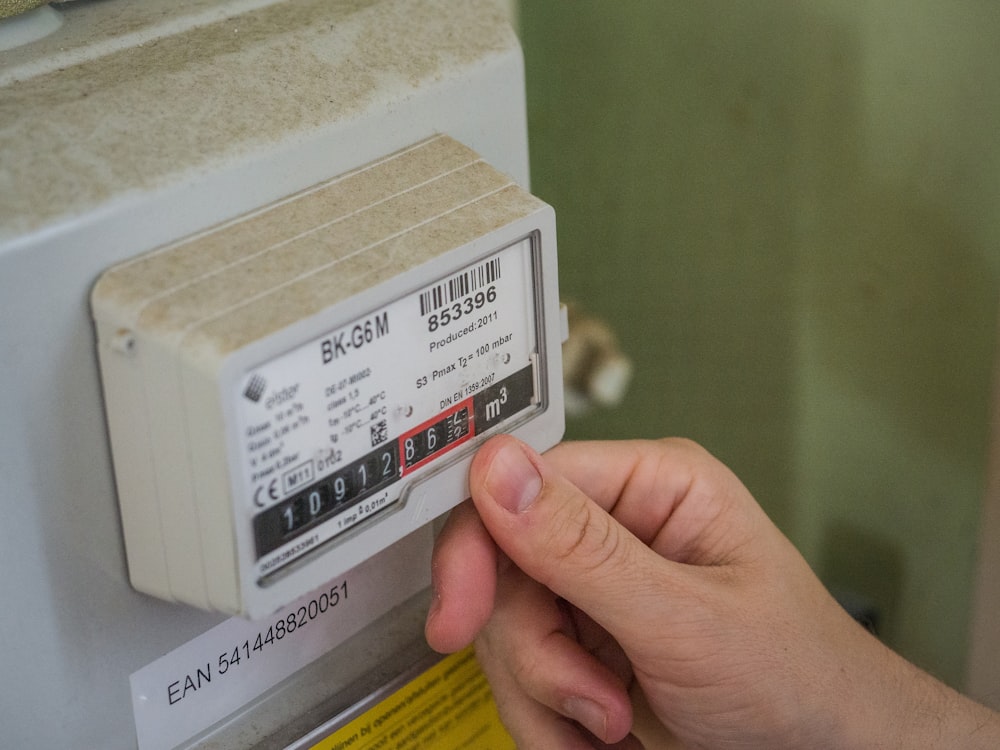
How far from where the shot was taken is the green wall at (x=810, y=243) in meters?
0.62

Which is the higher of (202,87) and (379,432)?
(202,87)

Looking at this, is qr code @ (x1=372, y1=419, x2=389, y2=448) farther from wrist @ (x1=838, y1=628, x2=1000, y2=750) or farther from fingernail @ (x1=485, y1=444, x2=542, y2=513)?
wrist @ (x1=838, y1=628, x2=1000, y2=750)

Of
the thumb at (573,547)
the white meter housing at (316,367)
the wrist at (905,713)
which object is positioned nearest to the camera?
the white meter housing at (316,367)

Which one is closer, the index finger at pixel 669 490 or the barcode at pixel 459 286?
the barcode at pixel 459 286

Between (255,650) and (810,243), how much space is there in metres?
0.42

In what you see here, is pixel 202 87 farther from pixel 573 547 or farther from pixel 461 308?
pixel 573 547

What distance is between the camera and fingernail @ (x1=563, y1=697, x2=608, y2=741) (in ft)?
1.81

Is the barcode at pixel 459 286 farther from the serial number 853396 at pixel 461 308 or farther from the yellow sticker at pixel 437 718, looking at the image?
the yellow sticker at pixel 437 718

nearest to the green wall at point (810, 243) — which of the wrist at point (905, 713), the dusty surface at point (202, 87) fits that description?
the wrist at point (905, 713)

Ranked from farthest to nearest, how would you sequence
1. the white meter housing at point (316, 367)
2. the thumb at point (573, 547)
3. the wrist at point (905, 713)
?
the wrist at point (905, 713)
the thumb at point (573, 547)
the white meter housing at point (316, 367)

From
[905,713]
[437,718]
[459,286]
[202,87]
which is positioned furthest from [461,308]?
[905,713]

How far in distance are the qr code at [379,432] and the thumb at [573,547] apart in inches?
2.5

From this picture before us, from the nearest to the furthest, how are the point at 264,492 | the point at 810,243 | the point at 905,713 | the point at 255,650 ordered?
the point at 264,492 < the point at 255,650 < the point at 905,713 < the point at 810,243

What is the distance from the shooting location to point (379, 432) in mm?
393
